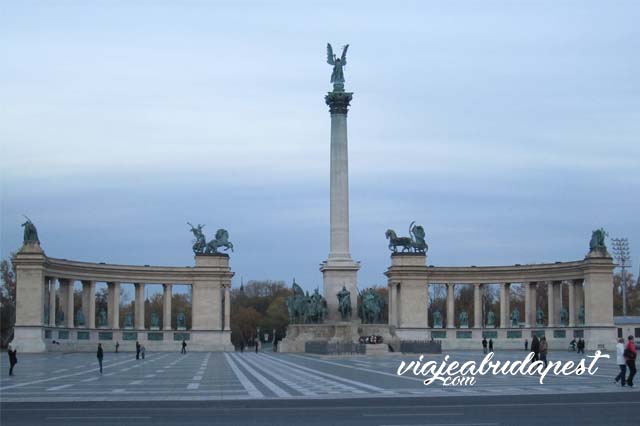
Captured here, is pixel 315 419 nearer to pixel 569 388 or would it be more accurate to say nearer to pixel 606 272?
pixel 569 388

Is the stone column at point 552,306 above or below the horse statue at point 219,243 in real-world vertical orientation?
below

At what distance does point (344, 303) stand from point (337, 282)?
10.5 ft

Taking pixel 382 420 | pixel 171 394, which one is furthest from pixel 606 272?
pixel 382 420

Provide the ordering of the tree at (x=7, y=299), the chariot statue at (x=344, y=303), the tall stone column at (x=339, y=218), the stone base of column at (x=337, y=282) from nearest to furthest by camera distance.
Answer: the chariot statue at (x=344, y=303) < the stone base of column at (x=337, y=282) < the tall stone column at (x=339, y=218) < the tree at (x=7, y=299)

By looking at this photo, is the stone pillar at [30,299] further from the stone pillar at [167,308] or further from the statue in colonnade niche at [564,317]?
the statue in colonnade niche at [564,317]

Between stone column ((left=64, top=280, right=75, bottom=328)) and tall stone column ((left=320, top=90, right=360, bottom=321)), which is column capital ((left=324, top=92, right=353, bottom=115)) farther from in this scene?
stone column ((left=64, top=280, right=75, bottom=328))

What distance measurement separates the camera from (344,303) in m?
86.4

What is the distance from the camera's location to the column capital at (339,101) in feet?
300

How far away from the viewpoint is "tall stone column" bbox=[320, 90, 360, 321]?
89.1 metres

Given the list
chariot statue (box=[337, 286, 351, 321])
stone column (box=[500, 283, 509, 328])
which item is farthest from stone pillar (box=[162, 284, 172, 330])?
stone column (box=[500, 283, 509, 328])

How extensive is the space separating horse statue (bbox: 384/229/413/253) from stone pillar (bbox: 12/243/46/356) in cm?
3897

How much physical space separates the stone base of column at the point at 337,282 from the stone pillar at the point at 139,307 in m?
30.8

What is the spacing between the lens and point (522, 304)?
6516 inches

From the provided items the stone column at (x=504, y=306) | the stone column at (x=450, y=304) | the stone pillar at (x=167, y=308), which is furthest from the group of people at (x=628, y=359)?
the stone pillar at (x=167, y=308)
